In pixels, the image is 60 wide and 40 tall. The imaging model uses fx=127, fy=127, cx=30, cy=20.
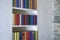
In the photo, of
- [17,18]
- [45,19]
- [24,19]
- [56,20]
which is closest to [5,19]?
[17,18]

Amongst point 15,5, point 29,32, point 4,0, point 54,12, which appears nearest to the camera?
point 4,0

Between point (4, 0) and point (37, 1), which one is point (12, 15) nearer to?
point (4, 0)

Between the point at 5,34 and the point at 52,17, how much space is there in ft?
2.85

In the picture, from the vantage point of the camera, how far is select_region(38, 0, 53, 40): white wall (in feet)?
6.54

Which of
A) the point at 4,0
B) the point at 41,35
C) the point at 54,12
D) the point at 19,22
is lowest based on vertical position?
the point at 41,35

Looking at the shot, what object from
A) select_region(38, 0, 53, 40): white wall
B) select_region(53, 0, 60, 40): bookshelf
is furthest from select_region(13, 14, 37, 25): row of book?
select_region(53, 0, 60, 40): bookshelf

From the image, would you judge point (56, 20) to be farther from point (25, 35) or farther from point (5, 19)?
point (5, 19)

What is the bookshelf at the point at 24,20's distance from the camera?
1.73 m

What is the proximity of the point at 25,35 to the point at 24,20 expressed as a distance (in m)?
0.21

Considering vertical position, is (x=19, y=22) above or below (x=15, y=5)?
below

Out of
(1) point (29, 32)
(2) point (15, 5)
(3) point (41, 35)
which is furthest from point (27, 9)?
(3) point (41, 35)

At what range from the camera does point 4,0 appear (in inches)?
62.7

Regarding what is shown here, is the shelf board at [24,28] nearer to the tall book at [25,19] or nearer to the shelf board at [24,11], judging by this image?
the tall book at [25,19]

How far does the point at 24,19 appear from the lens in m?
1.81
